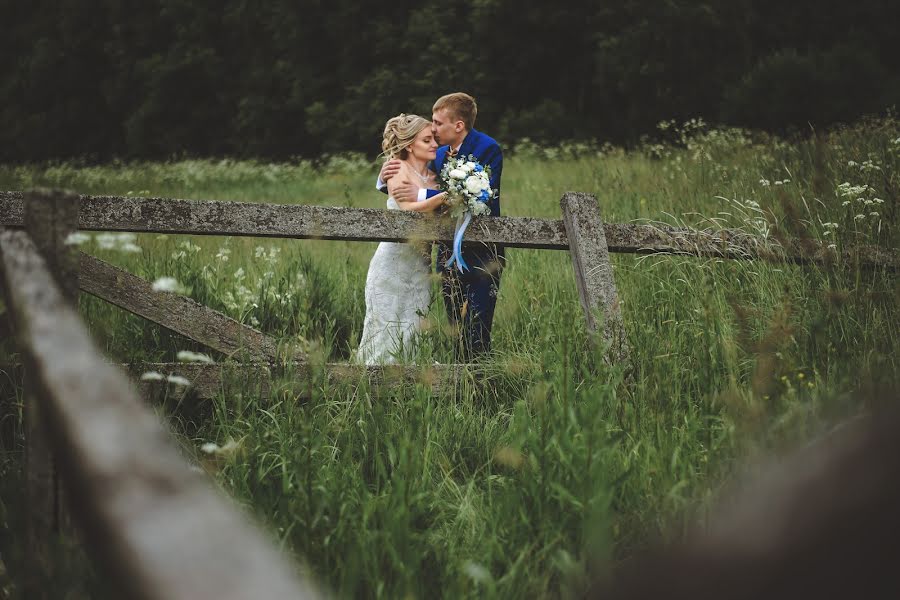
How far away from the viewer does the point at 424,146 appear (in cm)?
507

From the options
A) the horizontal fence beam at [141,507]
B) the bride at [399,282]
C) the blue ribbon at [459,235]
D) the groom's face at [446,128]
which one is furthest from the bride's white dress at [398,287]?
the horizontal fence beam at [141,507]

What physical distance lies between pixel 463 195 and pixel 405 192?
1021mm

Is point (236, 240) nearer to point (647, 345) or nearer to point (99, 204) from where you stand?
point (99, 204)

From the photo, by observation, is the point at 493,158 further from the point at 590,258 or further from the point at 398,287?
the point at 590,258

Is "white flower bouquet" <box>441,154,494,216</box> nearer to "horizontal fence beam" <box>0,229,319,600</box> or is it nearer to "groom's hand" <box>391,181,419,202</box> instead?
"groom's hand" <box>391,181,419,202</box>

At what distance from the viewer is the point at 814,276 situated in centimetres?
378

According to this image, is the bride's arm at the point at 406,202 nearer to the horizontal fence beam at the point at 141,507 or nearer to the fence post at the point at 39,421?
the fence post at the point at 39,421

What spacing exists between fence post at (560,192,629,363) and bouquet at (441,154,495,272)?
482 millimetres

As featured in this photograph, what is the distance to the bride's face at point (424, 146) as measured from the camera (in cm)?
505

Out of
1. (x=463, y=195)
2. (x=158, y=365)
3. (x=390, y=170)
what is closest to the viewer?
(x=158, y=365)

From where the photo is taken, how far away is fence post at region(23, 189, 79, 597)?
5.80ft

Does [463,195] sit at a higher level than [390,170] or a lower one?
lower

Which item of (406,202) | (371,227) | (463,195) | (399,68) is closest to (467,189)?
(463,195)

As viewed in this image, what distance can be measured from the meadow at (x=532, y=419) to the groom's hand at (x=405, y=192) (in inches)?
39.1
